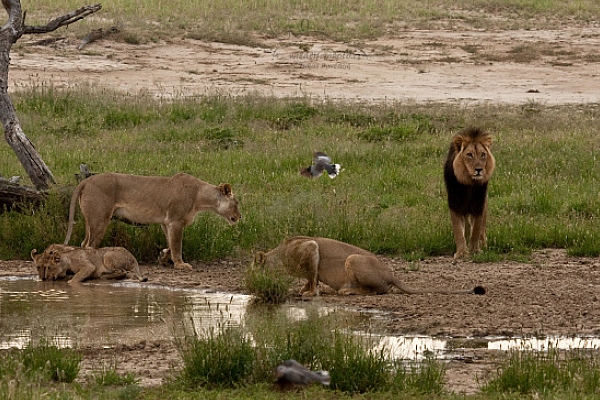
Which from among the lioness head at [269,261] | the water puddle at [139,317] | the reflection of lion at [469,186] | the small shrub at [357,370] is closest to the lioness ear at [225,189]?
the water puddle at [139,317]

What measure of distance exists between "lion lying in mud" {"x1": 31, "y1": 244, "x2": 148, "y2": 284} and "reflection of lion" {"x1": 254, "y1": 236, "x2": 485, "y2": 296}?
1676mm

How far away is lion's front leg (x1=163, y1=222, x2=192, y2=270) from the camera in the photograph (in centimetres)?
1254

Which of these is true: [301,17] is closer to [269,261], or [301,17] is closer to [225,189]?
[225,189]

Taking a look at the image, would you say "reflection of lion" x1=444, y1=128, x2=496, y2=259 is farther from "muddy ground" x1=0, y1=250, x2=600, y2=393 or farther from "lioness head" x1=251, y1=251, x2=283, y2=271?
"lioness head" x1=251, y1=251, x2=283, y2=271

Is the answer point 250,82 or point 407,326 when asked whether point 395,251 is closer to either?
point 407,326

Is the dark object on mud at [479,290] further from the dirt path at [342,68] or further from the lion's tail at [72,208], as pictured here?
the dirt path at [342,68]

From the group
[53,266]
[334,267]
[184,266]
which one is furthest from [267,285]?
[53,266]

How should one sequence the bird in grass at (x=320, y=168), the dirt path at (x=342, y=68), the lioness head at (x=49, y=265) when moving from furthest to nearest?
1. the dirt path at (x=342, y=68)
2. the bird in grass at (x=320, y=168)
3. the lioness head at (x=49, y=265)

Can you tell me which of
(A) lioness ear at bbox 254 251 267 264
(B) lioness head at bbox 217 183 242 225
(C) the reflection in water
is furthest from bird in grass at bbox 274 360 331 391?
(B) lioness head at bbox 217 183 242 225

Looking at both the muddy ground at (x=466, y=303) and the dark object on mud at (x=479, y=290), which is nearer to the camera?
the muddy ground at (x=466, y=303)

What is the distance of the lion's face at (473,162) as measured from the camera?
12.9m

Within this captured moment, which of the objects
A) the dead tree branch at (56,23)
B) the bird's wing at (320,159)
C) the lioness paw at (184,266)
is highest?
the dead tree branch at (56,23)

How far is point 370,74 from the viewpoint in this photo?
2812 cm

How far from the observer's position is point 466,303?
33.9 ft
